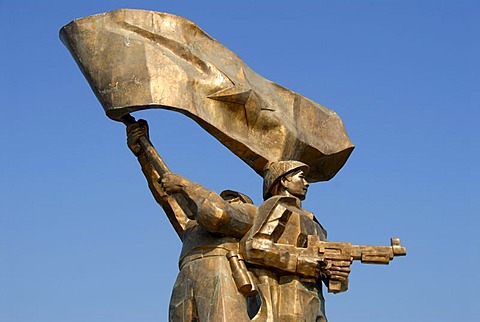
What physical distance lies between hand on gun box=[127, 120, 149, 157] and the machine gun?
2.67 m

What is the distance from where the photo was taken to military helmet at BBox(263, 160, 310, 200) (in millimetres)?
13984

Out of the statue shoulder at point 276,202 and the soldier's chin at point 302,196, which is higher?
the soldier's chin at point 302,196

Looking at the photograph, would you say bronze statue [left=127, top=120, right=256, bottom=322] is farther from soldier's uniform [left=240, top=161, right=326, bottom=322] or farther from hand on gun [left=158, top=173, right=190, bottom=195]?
soldier's uniform [left=240, top=161, right=326, bottom=322]

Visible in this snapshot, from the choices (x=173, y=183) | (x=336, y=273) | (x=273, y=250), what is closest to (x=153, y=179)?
(x=173, y=183)

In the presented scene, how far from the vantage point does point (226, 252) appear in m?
13.2

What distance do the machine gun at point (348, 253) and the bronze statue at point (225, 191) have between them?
1 cm

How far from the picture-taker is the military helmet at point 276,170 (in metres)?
14.0

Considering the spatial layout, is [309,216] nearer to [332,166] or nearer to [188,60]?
[332,166]

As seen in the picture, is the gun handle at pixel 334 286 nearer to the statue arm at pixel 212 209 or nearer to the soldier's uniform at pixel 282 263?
the soldier's uniform at pixel 282 263

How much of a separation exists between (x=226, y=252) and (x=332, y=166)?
2.67 m

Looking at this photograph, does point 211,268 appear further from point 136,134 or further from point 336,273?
point 136,134

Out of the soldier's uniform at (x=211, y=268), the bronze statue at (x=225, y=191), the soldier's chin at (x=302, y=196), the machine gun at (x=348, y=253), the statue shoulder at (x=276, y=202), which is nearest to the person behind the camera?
the soldier's uniform at (x=211, y=268)

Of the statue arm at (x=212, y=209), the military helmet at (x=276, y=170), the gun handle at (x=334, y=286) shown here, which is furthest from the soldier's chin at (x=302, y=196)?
the gun handle at (x=334, y=286)

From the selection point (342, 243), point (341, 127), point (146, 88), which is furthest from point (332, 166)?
point (146, 88)
